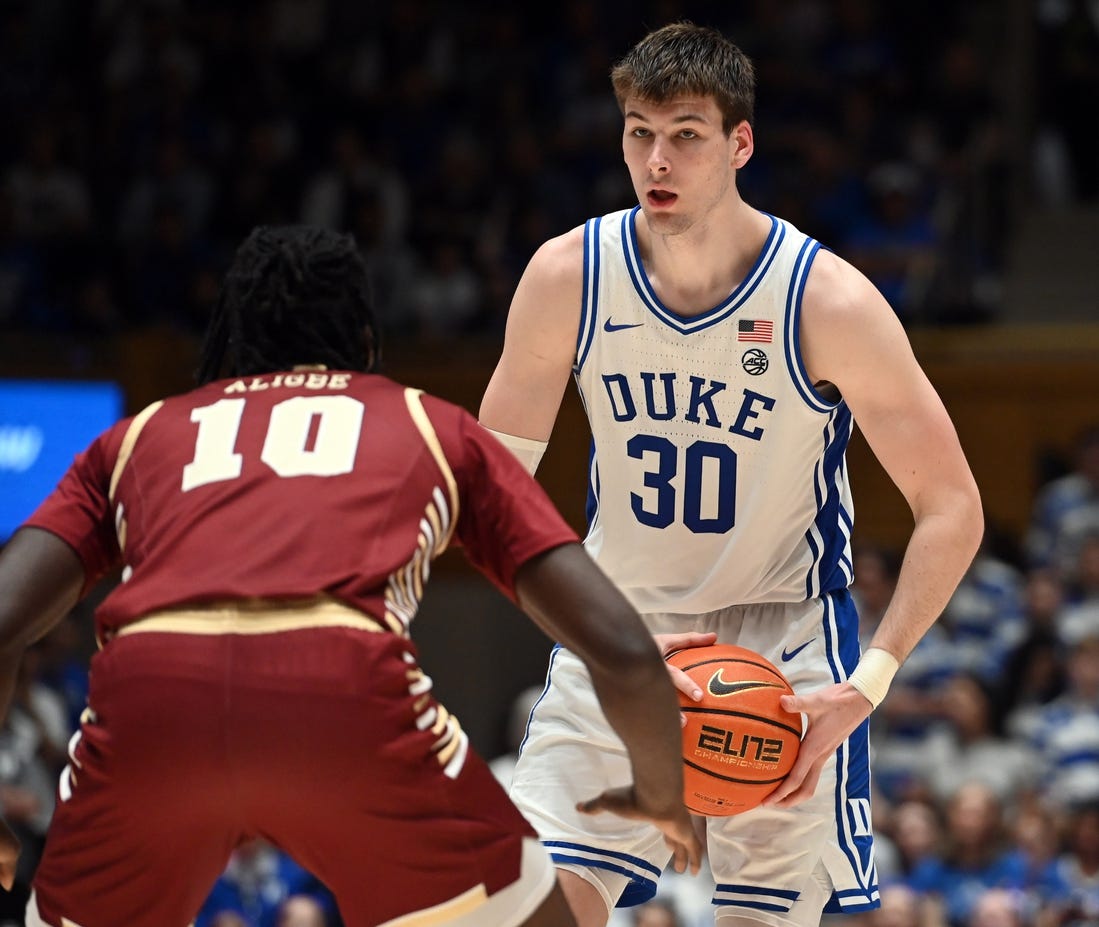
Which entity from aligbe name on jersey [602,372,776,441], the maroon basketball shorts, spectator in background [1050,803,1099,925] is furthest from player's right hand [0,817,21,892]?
spectator in background [1050,803,1099,925]

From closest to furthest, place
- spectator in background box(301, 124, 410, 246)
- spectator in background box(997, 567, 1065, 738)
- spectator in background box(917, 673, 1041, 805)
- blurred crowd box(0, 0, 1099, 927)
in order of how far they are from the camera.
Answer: spectator in background box(917, 673, 1041, 805), spectator in background box(997, 567, 1065, 738), blurred crowd box(0, 0, 1099, 927), spectator in background box(301, 124, 410, 246)

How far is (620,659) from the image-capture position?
3.34 m

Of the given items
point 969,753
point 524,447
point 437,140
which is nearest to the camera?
point 524,447

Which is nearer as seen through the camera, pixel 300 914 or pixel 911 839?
pixel 300 914

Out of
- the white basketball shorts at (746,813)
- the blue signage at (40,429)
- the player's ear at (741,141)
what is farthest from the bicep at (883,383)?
the blue signage at (40,429)

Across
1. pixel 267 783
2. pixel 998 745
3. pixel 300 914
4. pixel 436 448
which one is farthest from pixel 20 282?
pixel 267 783

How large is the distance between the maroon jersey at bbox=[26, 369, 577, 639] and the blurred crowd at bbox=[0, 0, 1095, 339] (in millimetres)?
9559

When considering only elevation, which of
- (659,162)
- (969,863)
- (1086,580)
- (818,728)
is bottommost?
(969,863)

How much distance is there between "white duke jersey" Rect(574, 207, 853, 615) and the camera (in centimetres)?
461

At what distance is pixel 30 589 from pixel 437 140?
1202 centimetres

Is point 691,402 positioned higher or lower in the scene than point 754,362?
lower

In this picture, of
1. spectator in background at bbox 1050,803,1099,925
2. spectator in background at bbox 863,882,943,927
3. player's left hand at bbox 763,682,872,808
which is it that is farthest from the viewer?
spectator in background at bbox 1050,803,1099,925

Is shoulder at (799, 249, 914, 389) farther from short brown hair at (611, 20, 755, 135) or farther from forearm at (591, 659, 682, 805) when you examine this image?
forearm at (591, 659, 682, 805)

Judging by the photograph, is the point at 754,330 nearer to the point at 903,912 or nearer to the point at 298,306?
the point at 298,306
